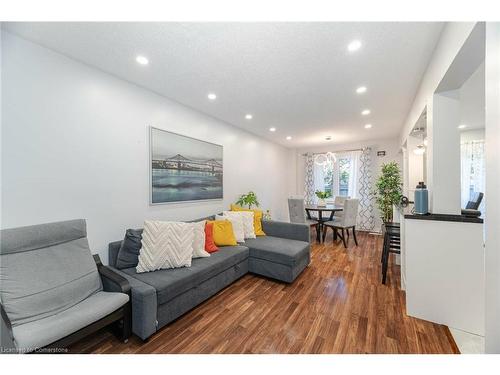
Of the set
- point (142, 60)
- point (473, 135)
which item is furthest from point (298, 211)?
point (473, 135)

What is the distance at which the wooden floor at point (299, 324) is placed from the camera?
1498 mm

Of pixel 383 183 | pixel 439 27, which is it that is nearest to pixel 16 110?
pixel 439 27

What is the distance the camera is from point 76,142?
1908 millimetres

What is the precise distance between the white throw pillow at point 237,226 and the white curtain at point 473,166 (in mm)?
5076

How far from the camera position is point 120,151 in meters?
2.24

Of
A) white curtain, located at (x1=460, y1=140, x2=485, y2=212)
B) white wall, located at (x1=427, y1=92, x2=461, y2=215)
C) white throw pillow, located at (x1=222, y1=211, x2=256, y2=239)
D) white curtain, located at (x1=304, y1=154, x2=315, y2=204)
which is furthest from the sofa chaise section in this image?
white curtain, located at (x1=460, y1=140, x2=485, y2=212)

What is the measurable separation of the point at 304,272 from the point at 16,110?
349 centimetres

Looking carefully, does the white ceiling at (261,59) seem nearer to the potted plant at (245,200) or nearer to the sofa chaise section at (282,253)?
the potted plant at (245,200)

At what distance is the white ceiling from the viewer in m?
1.55

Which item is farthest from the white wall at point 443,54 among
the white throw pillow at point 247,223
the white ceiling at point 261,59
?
the white throw pillow at point 247,223

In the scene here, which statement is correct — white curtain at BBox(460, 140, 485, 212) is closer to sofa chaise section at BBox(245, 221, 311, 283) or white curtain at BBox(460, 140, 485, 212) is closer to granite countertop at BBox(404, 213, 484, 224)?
granite countertop at BBox(404, 213, 484, 224)

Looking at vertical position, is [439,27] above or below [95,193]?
above
